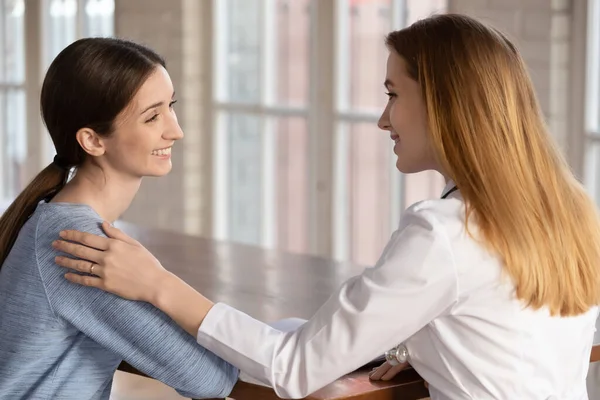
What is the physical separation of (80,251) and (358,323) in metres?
0.45

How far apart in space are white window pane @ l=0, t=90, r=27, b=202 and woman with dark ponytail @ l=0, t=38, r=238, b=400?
5328 millimetres

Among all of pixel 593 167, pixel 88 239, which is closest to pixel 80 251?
pixel 88 239

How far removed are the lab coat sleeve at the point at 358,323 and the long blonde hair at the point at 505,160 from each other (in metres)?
0.09

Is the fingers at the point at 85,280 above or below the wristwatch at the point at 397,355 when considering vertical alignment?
above

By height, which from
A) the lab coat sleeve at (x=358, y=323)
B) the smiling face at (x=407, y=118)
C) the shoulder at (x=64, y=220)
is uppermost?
the smiling face at (x=407, y=118)

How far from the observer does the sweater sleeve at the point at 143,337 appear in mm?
1676

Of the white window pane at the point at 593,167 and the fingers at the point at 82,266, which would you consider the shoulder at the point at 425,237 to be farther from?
the white window pane at the point at 593,167

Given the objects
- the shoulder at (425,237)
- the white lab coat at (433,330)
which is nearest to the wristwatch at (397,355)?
the white lab coat at (433,330)

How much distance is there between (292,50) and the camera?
4.87 m

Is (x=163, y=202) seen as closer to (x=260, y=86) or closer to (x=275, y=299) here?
(x=260, y=86)

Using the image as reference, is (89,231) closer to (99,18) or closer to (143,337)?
(143,337)

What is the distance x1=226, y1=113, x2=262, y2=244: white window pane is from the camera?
17.1 feet

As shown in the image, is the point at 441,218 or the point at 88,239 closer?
the point at 441,218

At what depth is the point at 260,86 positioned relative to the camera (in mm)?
5105
